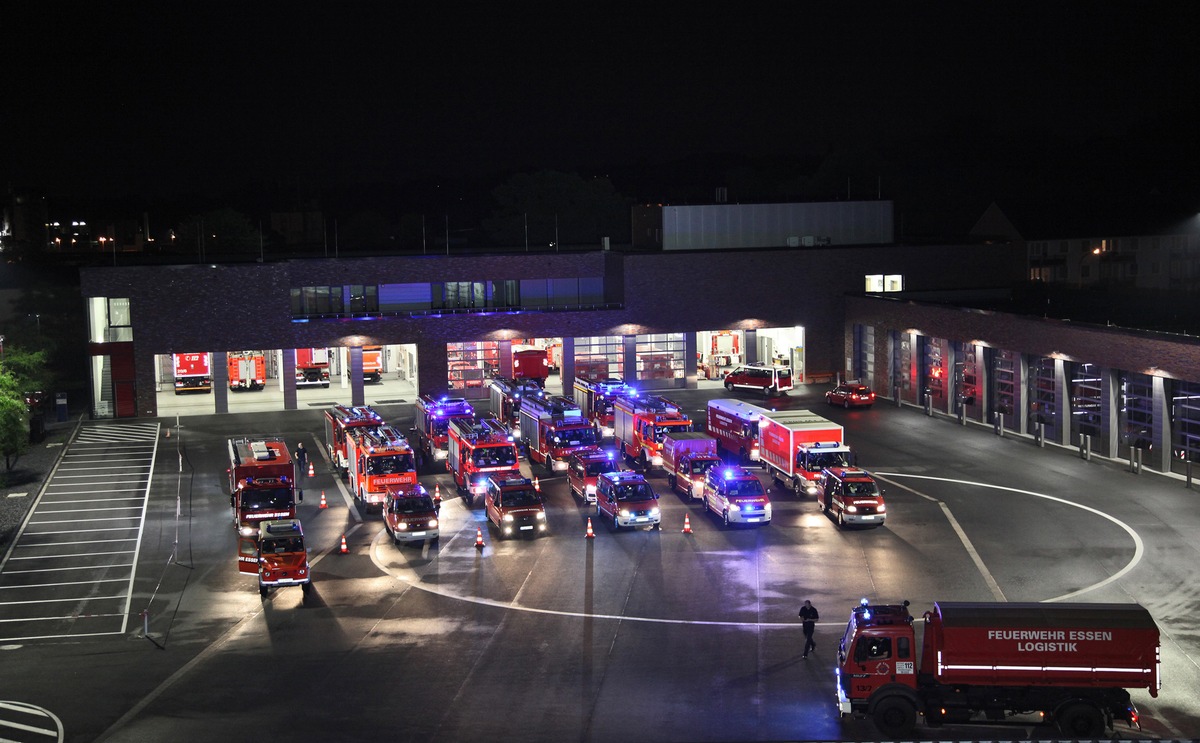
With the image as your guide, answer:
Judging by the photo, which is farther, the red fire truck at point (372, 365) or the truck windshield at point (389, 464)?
the red fire truck at point (372, 365)

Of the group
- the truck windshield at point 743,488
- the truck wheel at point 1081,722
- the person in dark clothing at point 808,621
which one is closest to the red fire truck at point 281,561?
the truck windshield at point 743,488

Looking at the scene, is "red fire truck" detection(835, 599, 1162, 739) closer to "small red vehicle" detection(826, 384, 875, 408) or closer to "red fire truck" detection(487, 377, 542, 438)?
"red fire truck" detection(487, 377, 542, 438)

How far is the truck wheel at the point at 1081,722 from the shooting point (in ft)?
73.7

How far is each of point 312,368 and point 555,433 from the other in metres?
28.8

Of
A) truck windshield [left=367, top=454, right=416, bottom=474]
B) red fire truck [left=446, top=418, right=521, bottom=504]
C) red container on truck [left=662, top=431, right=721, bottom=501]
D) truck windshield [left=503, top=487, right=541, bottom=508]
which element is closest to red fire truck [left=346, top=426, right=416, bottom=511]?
truck windshield [left=367, top=454, right=416, bottom=474]

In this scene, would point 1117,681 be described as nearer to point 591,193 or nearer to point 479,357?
point 479,357

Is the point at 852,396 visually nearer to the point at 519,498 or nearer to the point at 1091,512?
the point at 1091,512

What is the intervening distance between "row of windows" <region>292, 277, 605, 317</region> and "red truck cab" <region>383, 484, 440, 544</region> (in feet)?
99.5

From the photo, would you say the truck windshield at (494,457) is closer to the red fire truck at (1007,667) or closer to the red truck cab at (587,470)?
the red truck cab at (587,470)

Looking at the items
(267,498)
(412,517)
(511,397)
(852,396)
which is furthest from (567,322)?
(412,517)

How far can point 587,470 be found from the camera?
43.8 meters

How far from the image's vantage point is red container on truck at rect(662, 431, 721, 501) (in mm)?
43906

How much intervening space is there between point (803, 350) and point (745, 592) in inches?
1609

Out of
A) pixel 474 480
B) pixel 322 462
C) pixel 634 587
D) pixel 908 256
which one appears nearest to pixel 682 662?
pixel 634 587
